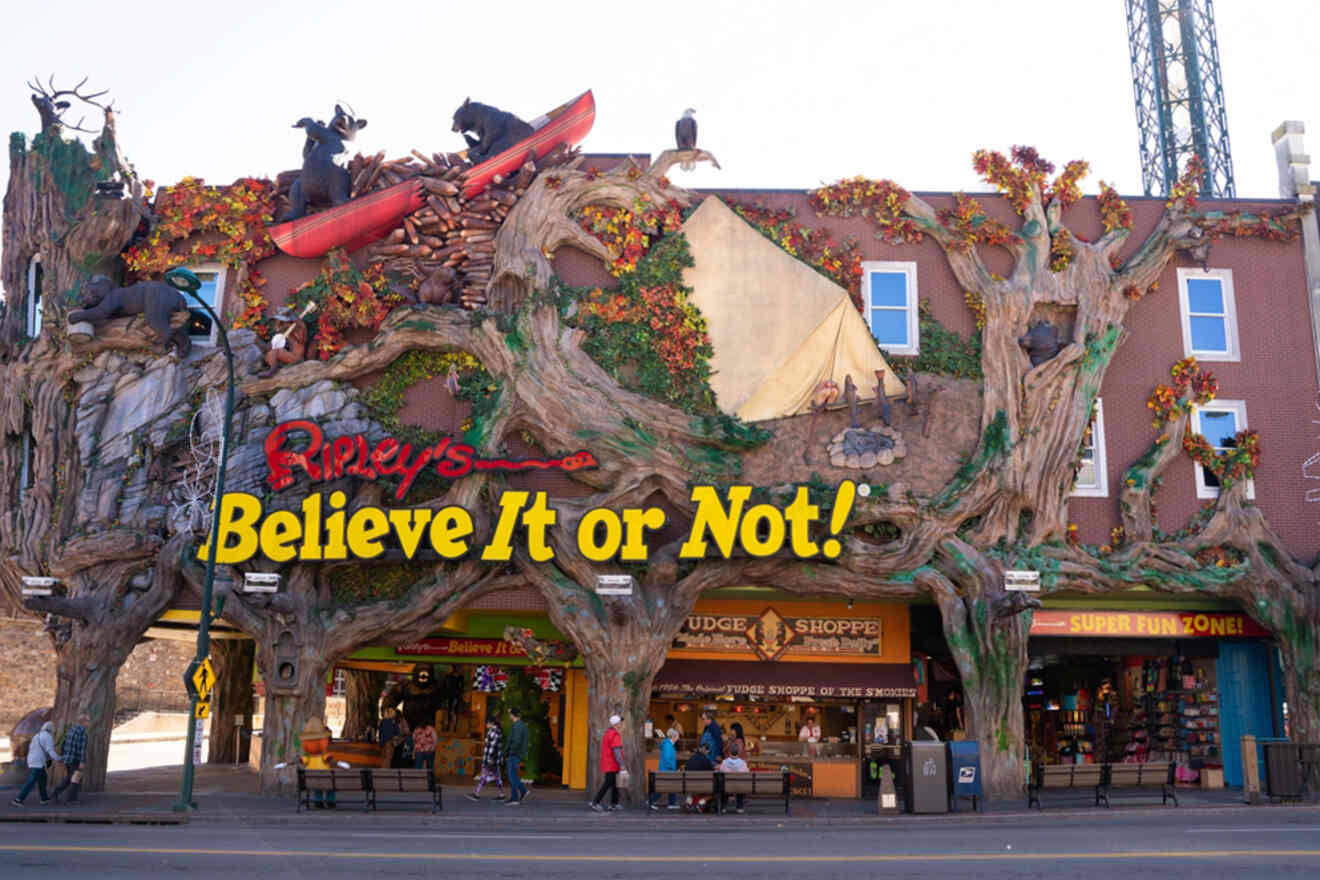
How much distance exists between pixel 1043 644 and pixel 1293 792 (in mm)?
7356

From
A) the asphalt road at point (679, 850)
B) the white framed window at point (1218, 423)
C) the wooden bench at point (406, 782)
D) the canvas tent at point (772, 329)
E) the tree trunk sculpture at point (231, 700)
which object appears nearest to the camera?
the asphalt road at point (679, 850)

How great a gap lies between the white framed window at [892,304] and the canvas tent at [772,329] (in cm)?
94

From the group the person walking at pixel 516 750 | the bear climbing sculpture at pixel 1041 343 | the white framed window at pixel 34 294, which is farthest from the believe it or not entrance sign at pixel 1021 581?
the white framed window at pixel 34 294

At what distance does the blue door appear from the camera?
28.4 metres

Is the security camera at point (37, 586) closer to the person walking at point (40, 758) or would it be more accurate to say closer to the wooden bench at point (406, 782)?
the person walking at point (40, 758)

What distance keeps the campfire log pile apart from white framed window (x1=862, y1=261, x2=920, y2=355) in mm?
7632

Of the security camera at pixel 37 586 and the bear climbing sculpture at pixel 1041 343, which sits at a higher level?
the bear climbing sculpture at pixel 1041 343

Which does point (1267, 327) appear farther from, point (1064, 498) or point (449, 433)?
point (449, 433)

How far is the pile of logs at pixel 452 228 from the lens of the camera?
2806 centimetres

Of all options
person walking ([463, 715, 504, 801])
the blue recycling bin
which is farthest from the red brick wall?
the blue recycling bin

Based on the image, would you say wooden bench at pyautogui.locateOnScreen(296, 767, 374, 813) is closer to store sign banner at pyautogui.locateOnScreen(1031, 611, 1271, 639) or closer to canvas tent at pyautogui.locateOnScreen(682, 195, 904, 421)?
canvas tent at pyautogui.locateOnScreen(682, 195, 904, 421)

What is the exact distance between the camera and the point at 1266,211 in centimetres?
2905

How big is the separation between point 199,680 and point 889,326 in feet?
53.6

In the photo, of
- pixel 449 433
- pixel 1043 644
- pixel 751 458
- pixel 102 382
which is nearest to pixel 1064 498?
pixel 1043 644
